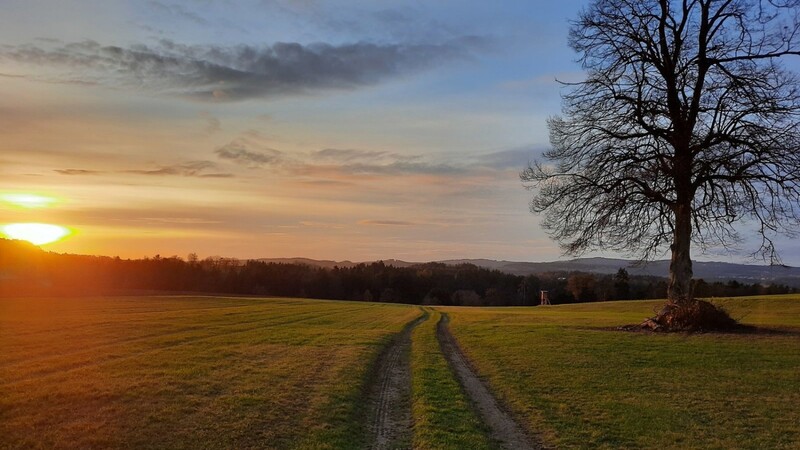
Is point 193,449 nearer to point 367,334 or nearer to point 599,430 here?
point 599,430

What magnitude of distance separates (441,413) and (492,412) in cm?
116

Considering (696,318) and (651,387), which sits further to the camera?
(696,318)

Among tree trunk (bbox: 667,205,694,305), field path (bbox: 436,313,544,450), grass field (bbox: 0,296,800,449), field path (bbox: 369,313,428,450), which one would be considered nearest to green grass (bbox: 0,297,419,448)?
grass field (bbox: 0,296,800,449)

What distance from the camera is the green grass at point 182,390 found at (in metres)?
9.05

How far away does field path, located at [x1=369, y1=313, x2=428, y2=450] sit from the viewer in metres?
9.19

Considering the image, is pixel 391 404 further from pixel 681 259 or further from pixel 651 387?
pixel 681 259

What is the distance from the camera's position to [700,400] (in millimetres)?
11641

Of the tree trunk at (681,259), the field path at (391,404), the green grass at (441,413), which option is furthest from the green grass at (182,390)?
the tree trunk at (681,259)

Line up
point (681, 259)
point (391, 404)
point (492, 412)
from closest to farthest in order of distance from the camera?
1. point (492, 412)
2. point (391, 404)
3. point (681, 259)

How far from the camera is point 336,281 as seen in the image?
12094cm

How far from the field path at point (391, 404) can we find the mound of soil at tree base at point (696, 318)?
1179 cm

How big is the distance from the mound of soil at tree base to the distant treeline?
70142mm

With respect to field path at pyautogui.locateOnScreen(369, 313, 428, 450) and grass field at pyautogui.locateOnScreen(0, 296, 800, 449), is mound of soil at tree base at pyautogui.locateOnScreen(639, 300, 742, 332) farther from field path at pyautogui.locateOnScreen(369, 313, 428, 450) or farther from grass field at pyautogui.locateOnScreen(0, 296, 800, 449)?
field path at pyautogui.locateOnScreen(369, 313, 428, 450)

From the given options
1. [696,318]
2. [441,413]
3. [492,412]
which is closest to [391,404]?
[441,413]
